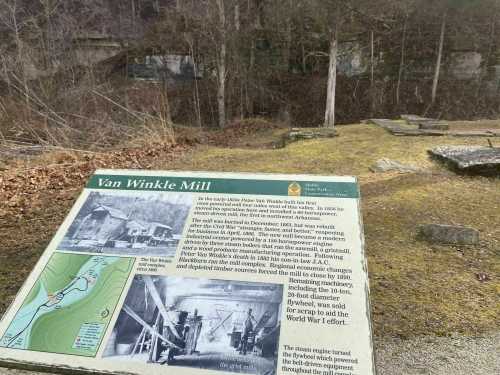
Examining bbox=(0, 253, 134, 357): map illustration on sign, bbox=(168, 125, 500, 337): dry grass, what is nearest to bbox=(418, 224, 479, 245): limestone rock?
bbox=(168, 125, 500, 337): dry grass

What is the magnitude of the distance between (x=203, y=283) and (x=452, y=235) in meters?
2.37

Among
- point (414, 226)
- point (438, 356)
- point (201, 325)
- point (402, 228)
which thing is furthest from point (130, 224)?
point (414, 226)

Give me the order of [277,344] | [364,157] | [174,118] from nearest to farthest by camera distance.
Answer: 1. [277,344]
2. [364,157]
3. [174,118]

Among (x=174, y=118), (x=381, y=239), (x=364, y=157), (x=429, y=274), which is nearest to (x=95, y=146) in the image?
(x=364, y=157)

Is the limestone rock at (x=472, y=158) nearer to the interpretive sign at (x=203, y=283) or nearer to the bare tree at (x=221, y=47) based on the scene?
the interpretive sign at (x=203, y=283)

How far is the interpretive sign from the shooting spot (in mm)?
1736

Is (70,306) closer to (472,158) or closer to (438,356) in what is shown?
(438,356)

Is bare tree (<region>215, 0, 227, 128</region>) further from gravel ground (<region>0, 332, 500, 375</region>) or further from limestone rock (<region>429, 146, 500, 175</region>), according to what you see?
gravel ground (<region>0, 332, 500, 375</region>)

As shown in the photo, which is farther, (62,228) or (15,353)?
(62,228)

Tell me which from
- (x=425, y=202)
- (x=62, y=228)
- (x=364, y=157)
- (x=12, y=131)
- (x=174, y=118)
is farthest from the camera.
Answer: (x=174, y=118)

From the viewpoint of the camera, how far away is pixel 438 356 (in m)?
2.17

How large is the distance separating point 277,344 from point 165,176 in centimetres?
122

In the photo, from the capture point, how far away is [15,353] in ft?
6.13

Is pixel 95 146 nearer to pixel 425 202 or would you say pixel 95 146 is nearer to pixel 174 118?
pixel 425 202
